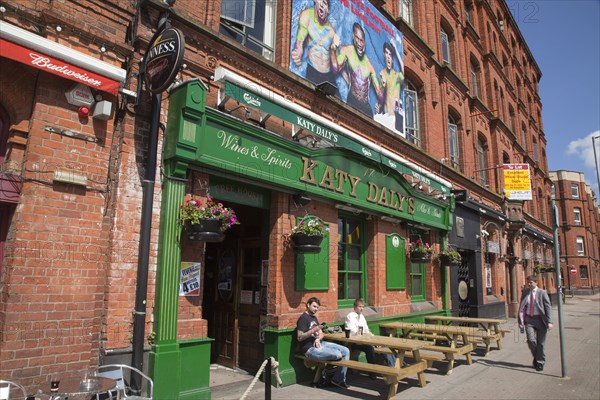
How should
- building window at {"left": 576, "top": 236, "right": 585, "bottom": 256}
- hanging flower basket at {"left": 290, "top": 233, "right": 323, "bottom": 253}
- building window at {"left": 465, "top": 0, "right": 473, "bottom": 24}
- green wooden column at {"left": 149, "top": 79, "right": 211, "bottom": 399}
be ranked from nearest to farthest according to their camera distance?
green wooden column at {"left": 149, "top": 79, "right": 211, "bottom": 399} < hanging flower basket at {"left": 290, "top": 233, "right": 323, "bottom": 253} < building window at {"left": 465, "top": 0, "right": 473, "bottom": 24} < building window at {"left": 576, "top": 236, "right": 585, "bottom": 256}

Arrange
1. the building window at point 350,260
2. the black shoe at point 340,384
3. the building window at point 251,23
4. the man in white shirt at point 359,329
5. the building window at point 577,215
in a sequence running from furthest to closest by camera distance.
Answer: the building window at point 577,215 < the building window at point 350,260 < the man in white shirt at point 359,329 < the building window at point 251,23 < the black shoe at point 340,384

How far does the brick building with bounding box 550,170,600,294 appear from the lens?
159ft

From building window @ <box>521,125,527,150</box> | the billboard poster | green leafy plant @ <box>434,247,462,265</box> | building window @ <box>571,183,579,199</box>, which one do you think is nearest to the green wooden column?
the billboard poster

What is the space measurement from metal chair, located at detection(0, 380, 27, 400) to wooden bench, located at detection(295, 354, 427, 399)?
4.09 m

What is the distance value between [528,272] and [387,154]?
17.6 metres

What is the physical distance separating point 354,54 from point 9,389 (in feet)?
29.6

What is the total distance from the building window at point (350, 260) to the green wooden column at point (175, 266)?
3949mm

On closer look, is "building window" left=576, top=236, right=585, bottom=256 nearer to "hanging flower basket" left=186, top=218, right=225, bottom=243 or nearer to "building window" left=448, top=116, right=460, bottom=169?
"building window" left=448, top=116, right=460, bottom=169

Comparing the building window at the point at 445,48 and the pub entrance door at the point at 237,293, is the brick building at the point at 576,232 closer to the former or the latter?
the building window at the point at 445,48

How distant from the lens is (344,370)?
6914mm

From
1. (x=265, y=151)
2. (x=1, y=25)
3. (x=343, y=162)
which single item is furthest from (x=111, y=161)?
(x=343, y=162)

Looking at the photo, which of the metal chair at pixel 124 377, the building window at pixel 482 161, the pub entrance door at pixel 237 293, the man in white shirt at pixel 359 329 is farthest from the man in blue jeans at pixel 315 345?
the building window at pixel 482 161

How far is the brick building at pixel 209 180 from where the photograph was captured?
4.54 meters

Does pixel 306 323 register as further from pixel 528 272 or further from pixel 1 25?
pixel 528 272
